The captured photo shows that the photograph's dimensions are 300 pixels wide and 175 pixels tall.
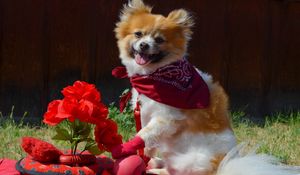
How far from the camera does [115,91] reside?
610 cm

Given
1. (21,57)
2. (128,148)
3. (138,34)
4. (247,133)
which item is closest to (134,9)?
(138,34)

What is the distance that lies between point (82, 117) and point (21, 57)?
294 cm

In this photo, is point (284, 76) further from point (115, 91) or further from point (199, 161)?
point (199, 161)

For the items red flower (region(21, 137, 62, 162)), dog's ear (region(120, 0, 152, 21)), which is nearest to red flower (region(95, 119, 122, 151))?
red flower (region(21, 137, 62, 162))

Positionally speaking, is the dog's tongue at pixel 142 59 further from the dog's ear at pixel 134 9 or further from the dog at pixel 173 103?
the dog's ear at pixel 134 9

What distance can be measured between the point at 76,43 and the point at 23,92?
0.75 metres

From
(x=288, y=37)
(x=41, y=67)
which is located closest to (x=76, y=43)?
(x=41, y=67)

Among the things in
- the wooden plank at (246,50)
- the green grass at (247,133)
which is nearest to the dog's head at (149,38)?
the green grass at (247,133)

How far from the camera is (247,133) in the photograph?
215 inches

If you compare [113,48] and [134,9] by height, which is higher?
[134,9]

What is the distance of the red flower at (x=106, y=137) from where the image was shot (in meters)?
3.29

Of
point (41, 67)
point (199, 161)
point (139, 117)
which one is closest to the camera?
point (199, 161)

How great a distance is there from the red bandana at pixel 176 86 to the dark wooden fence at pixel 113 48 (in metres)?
2.62

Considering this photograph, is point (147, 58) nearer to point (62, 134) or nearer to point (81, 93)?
point (81, 93)
